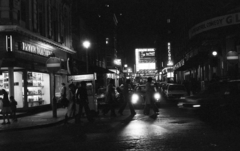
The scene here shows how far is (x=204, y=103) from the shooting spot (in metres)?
14.0

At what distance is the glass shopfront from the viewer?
21.2 metres

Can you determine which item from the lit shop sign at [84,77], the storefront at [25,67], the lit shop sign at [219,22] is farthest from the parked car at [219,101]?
the lit shop sign at [219,22]

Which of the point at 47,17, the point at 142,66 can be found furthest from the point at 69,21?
the point at 142,66

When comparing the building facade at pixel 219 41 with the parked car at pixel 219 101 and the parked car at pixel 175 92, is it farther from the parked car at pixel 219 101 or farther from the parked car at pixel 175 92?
the parked car at pixel 219 101

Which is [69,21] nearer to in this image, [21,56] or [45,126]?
[21,56]

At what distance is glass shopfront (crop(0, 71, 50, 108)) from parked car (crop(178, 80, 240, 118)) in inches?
440

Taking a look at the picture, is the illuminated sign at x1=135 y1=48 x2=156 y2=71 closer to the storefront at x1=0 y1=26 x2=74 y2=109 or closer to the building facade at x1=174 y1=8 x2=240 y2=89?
the building facade at x1=174 y1=8 x2=240 y2=89

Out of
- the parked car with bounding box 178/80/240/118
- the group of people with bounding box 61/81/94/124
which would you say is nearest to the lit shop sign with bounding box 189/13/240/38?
the parked car with bounding box 178/80/240/118

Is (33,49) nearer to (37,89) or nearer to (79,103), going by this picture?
(37,89)

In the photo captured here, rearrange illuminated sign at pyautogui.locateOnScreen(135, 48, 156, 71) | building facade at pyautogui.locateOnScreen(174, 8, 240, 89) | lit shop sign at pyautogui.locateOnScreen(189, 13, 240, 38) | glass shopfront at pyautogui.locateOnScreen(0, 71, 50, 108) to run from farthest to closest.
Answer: illuminated sign at pyautogui.locateOnScreen(135, 48, 156, 71)
building facade at pyautogui.locateOnScreen(174, 8, 240, 89)
lit shop sign at pyautogui.locateOnScreen(189, 13, 240, 38)
glass shopfront at pyautogui.locateOnScreen(0, 71, 50, 108)

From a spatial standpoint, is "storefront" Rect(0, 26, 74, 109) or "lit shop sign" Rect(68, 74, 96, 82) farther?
"lit shop sign" Rect(68, 74, 96, 82)

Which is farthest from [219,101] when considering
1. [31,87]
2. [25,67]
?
[31,87]

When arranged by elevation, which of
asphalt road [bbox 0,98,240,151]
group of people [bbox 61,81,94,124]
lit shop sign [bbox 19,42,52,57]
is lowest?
asphalt road [bbox 0,98,240,151]

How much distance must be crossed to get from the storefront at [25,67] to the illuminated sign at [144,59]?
77502 mm
